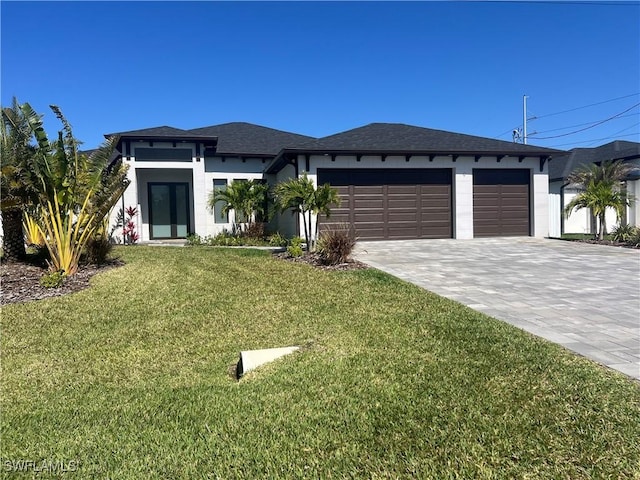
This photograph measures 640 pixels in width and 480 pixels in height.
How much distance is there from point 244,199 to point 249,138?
17.2ft

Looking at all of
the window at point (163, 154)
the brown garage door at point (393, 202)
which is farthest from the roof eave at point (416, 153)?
the window at point (163, 154)

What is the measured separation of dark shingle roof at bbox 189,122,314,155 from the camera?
19.1m

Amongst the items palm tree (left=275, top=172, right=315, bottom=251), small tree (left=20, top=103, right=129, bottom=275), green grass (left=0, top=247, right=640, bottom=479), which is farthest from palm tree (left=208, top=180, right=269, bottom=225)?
green grass (left=0, top=247, right=640, bottom=479)

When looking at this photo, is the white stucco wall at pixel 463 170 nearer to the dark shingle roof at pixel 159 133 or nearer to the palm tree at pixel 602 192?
the palm tree at pixel 602 192

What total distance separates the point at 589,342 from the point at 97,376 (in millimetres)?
5065

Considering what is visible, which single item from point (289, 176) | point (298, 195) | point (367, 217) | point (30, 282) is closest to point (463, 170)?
point (367, 217)

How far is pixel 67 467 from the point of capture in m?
2.67

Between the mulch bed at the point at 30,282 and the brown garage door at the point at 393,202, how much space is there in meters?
8.27

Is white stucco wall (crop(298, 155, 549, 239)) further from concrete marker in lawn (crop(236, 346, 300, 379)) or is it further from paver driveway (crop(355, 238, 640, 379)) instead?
concrete marker in lawn (crop(236, 346, 300, 379))

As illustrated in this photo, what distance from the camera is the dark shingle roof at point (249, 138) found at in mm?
19141

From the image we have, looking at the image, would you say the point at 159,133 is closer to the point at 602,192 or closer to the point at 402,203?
the point at 402,203

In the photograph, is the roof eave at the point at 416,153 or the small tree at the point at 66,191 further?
the roof eave at the point at 416,153

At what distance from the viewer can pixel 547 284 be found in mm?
7594

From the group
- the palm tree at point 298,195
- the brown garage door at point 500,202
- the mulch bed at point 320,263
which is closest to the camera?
Result: the mulch bed at point 320,263
